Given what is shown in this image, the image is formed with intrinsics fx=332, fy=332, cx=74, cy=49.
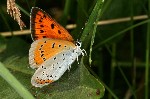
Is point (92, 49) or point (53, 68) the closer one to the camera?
point (53, 68)

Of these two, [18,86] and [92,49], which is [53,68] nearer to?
[92,49]

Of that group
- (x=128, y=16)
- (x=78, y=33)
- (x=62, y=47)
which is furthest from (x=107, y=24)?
(x=62, y=47)

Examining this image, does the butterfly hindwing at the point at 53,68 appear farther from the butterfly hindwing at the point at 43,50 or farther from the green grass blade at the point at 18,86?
the green grass blade at the point at 18,86

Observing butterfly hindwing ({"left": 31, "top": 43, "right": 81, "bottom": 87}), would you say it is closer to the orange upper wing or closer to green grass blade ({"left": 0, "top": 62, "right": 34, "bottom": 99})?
the orange upper wing

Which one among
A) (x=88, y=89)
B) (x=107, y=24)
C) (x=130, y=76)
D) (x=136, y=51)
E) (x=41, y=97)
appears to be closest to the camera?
(x=88, y=89)

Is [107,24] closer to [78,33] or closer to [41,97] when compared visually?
[78,33]

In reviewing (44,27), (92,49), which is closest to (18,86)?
(44,27)

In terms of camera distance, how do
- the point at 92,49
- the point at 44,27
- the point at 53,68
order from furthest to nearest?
the point at 92,49, the point at 53,68, the point at 44,27
